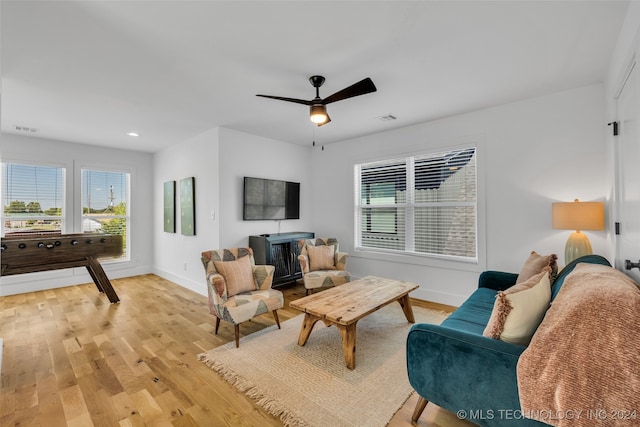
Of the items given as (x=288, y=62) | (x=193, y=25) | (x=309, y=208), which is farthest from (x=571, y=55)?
(x=309, y=208)

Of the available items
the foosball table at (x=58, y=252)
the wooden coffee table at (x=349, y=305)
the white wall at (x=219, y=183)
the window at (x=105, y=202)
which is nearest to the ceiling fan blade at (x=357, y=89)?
the wooden coffee table at (x=349, y=305)

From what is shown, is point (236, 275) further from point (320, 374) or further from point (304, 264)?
point (320, 374)

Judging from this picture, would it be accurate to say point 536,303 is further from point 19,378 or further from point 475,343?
point 19,378

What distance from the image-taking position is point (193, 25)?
73.8 inches

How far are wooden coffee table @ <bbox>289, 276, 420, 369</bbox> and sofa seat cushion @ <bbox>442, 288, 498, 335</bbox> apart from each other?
62 centimetres

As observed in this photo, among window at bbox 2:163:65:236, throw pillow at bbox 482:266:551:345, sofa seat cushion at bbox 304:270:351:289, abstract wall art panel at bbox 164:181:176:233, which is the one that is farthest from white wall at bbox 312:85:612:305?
window at bbox 2:163:65:236

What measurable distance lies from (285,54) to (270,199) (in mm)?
2693

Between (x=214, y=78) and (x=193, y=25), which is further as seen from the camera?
(x=214, y=78)

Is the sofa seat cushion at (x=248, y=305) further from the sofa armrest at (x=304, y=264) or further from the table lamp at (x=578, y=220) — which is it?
the table lamp at (x=578, y=220)

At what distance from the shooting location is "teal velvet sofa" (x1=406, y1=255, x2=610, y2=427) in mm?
1261

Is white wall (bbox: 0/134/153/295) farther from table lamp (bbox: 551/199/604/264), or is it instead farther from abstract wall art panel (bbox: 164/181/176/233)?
table lamp (bbox: 551/199/604/264)

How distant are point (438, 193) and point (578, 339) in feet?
9.82

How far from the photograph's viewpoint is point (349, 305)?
97.4 inches

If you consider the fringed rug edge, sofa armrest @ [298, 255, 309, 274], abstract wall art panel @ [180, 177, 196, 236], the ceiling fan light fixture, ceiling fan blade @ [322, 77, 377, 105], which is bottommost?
the fringed rug edge
